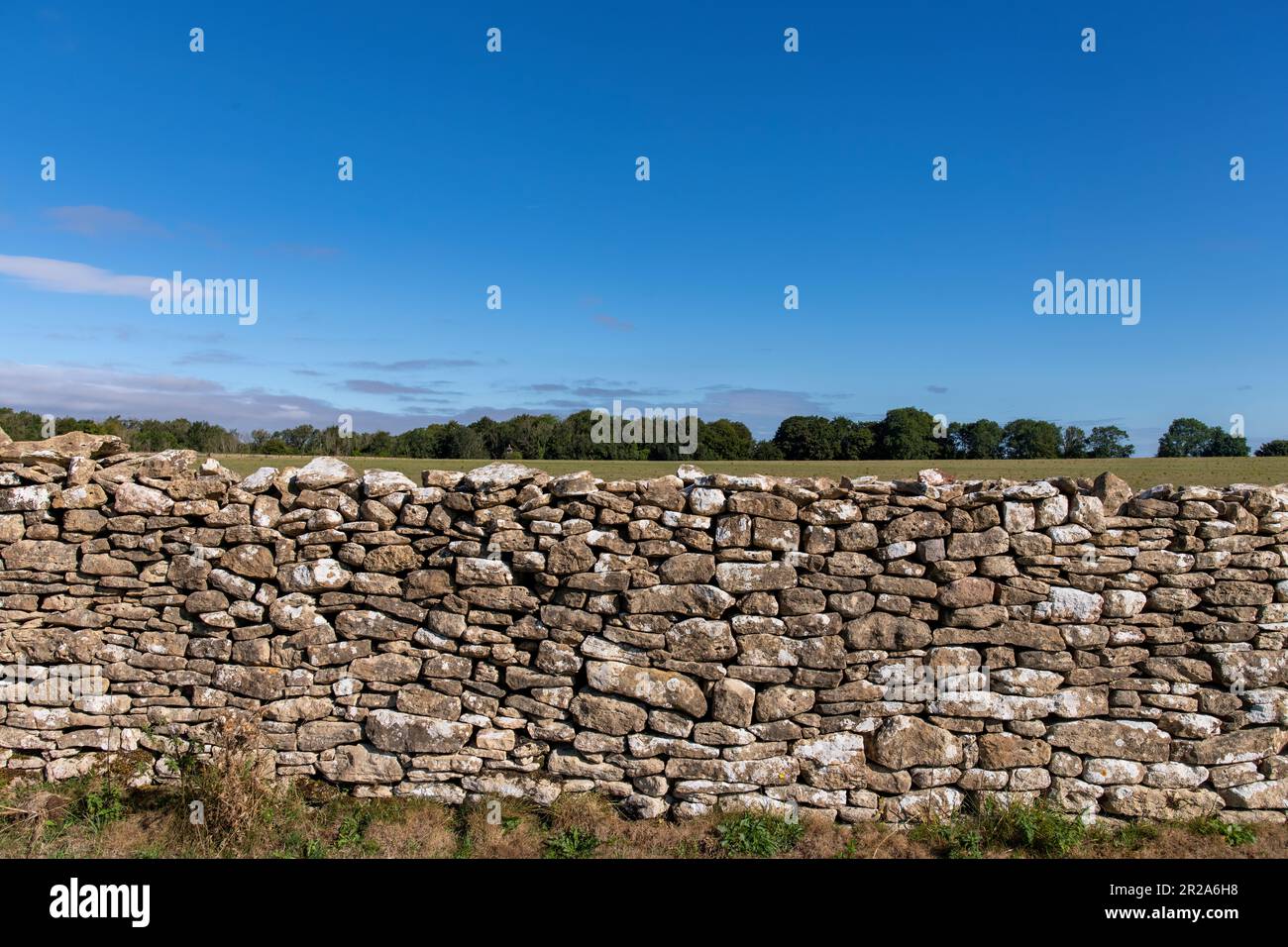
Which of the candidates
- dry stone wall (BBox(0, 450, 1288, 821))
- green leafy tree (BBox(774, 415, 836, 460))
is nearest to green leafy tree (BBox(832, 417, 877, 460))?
green leafy tree (BBox(774, 415, 836, 460))

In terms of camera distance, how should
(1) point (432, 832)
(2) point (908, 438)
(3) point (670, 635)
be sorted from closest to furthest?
1. (1) point (432, 832)
2. (3) point (670, 635)
3. (2) point (908, 438)

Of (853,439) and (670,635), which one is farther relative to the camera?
(853,439)

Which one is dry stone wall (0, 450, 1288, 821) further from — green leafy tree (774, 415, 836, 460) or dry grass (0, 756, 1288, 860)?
green leafy tree (774, 415, 836, 460)

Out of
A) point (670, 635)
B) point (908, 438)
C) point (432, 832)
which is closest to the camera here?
point (432, 832)

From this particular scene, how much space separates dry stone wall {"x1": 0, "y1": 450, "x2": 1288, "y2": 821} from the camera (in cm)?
561

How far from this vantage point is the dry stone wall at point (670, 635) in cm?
561

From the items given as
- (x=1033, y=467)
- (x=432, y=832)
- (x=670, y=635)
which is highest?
(x=1033, y=467)

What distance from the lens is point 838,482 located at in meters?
5.82

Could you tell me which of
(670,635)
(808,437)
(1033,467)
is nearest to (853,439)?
(808,437)

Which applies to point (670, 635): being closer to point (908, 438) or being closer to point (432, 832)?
point (432, 832)

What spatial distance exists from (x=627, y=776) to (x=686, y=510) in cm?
224

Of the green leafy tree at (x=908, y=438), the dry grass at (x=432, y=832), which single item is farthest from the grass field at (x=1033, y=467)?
the dry grass at (x=432, y=832)

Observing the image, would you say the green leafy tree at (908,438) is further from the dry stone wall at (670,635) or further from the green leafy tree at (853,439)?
the dry stone wall at (670,635)

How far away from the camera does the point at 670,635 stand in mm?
5629
